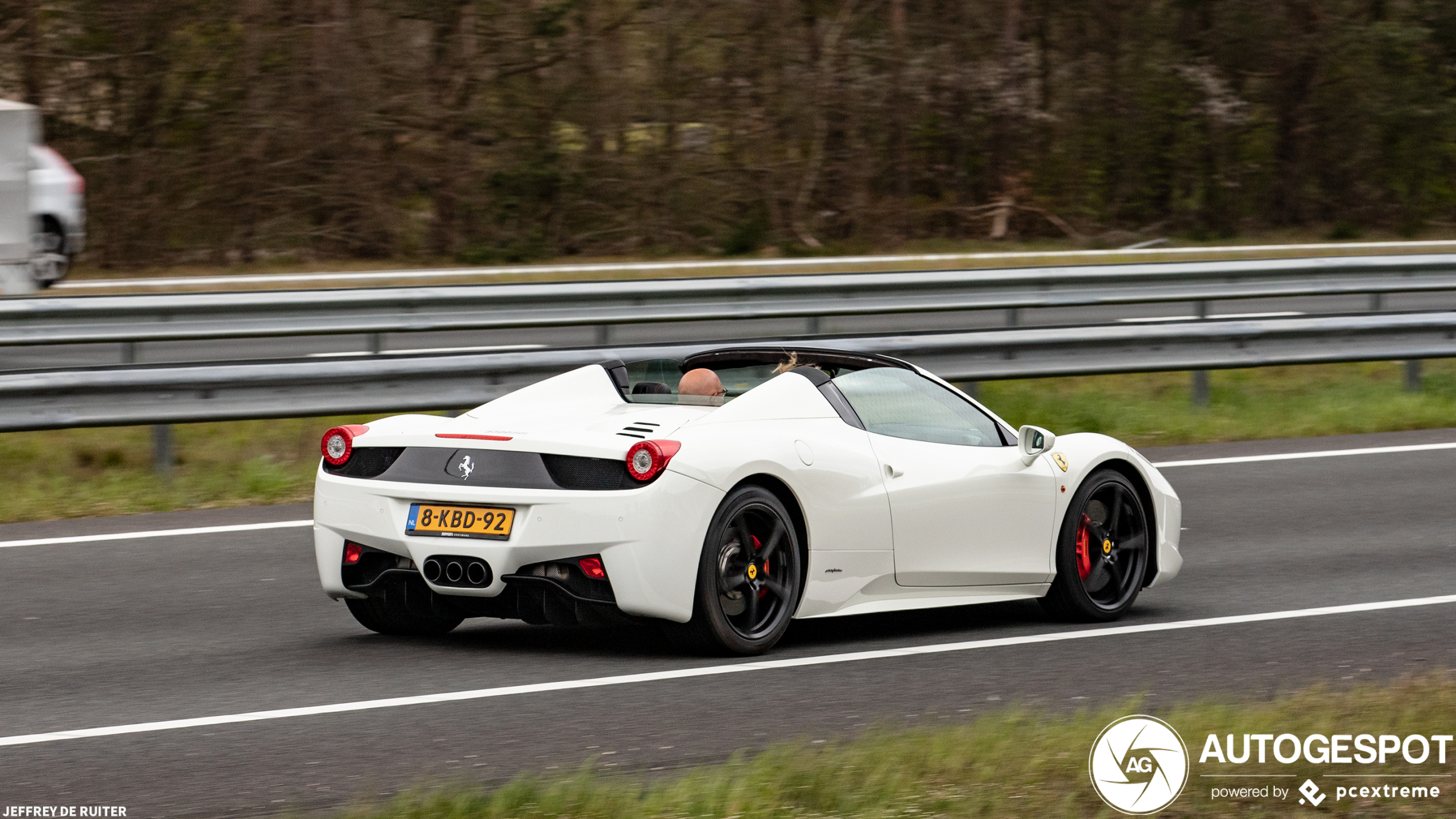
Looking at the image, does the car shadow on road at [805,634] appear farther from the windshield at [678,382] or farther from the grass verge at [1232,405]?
the grass verge at [1232,405]

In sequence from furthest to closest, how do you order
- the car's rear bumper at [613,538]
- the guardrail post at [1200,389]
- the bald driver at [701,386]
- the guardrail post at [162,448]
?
the guardrail post at [1200,389], the guardrail post at [162,448], the bald driver at [701,386], the car's rear bumper at [613,538]

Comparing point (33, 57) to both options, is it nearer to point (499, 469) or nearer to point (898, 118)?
point (898, 118)

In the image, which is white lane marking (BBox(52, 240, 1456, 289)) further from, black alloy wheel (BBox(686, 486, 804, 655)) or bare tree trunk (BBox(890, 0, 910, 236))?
black alloy wheel (BBox(686, 486, 804, 655))

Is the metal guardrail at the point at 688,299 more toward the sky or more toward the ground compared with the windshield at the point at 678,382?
more toward the ground

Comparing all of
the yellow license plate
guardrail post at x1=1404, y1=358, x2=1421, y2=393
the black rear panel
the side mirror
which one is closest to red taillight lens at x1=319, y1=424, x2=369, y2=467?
the black rear panel

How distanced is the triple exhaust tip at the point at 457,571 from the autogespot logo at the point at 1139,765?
90.7 inches

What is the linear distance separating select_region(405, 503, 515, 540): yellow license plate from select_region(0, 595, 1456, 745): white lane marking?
557 mm

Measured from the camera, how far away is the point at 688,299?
18.3 metres

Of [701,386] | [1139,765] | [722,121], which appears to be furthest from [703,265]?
[1139,765]

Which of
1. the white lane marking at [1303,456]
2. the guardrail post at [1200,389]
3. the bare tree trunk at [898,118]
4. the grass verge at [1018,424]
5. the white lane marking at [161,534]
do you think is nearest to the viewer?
the white lane marking at [161,534]

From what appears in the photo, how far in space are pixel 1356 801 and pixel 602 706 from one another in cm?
247

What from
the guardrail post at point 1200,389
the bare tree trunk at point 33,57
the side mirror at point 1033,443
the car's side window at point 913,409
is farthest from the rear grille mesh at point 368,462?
the bare tree trunk at point 33,57

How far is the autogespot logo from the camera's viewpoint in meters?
5.10

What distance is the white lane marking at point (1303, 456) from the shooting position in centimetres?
1323
